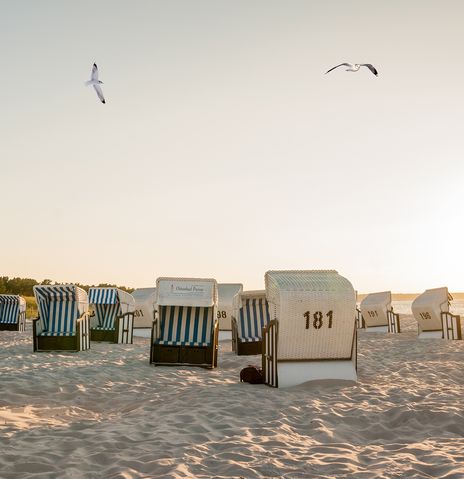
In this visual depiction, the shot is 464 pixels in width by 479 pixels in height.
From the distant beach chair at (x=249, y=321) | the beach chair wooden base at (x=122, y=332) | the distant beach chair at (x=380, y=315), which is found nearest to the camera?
the distant beach chair at (x=249, y=321)

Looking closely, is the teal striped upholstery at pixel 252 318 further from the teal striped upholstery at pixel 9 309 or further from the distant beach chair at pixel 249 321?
the teal striped upholstery at pixel 9 309

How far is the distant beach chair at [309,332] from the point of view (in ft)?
30.8

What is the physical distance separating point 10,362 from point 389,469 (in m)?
9.46

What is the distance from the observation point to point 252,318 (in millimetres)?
15359

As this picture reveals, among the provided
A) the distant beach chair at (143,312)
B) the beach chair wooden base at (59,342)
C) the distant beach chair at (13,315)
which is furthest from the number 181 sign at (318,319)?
the distant beach chair at (13,315)

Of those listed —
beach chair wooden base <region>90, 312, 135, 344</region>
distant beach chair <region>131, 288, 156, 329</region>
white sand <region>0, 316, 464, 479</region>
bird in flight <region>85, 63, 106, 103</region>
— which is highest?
bird in flight <region>85, 63, 106, 103</region>

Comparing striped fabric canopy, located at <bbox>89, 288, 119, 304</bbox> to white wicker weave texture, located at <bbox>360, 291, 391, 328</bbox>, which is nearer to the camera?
striped fabric canopy, located at <bbox>89, 288, 119, 304</bbox>

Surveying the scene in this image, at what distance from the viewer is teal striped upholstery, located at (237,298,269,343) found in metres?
15.1

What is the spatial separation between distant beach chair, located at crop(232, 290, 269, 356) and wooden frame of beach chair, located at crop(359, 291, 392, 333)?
14.2 meters

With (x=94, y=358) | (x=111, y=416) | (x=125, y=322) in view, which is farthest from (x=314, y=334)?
(x=125, y=322)

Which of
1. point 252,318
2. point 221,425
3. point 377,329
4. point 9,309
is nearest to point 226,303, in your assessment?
point 252,318

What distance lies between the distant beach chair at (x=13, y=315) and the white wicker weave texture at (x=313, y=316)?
19.5m

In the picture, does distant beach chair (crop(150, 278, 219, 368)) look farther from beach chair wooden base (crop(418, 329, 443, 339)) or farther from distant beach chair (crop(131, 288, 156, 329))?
beach chair wooden base (crop(418, 329, 443, 339))

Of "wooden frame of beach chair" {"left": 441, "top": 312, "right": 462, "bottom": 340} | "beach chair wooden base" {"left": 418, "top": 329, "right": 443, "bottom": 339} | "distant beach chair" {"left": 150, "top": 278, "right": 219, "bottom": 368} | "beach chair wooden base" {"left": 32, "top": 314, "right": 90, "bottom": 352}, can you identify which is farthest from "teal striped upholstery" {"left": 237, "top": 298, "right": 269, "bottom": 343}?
"beach chair wooden base" {"left": 418, "top": 329, "right": 443, "bottom": 339}
